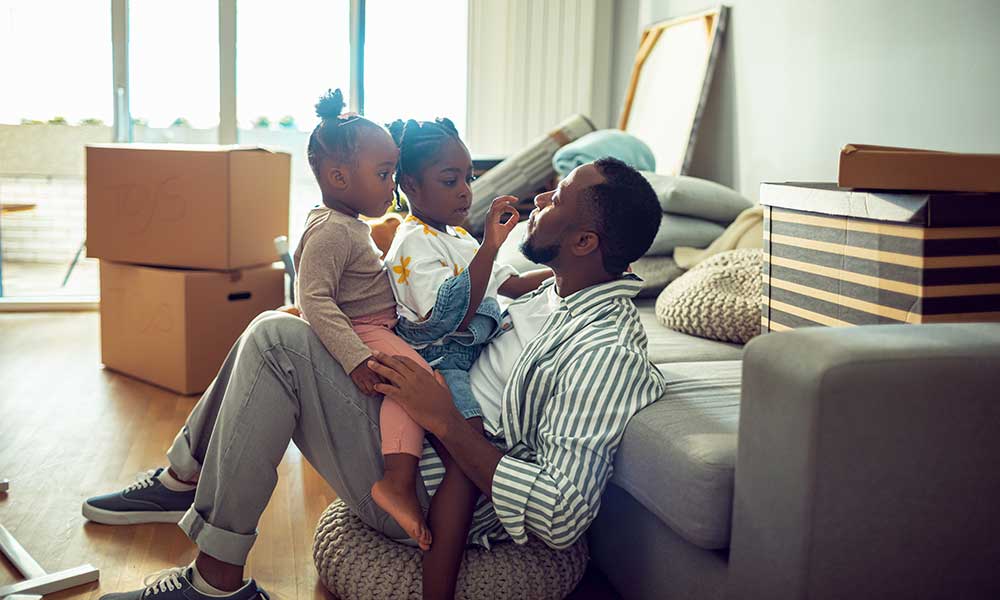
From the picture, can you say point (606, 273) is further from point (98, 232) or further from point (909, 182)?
point (98, 232)

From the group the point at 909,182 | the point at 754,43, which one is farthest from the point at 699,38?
the point at 909,182

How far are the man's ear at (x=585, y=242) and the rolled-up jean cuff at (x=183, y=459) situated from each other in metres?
0.89

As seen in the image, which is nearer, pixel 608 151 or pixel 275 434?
pixel 275 434

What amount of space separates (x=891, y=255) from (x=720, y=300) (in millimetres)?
726

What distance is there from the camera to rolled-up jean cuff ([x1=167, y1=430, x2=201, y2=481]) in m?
1.87

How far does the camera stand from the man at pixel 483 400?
1.45 m

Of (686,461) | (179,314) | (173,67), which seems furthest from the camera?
(173,67)

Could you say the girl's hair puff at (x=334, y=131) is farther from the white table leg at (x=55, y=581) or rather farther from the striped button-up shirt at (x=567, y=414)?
the white table leg at (x=55, y=581)

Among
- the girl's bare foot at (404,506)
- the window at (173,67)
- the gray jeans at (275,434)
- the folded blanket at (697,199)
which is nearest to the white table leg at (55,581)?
the gray jeans at (275,434)

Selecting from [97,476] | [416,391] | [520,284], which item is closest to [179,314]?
[97,476]

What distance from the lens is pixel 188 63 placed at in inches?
181

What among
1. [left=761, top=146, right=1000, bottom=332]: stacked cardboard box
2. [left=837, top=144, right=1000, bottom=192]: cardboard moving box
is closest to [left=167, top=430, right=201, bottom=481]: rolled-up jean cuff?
[left=761, top=146, right=1000, bottom=332]: stacked cardboard box

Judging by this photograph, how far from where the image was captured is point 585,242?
154 centimetres

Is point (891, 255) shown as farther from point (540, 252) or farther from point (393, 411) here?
point (393, 411)
